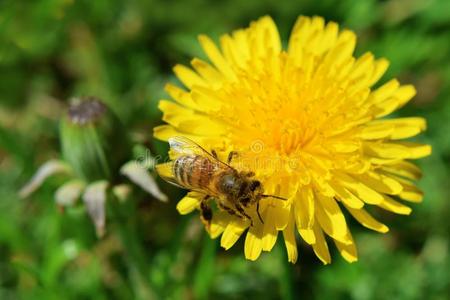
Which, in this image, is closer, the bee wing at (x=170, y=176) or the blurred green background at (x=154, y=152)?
the bee wing at (x=170, y=176)

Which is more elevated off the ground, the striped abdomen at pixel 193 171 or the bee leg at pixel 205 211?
the striped abdomen at pixel 193 171

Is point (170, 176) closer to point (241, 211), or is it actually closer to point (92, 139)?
point (241, 211)

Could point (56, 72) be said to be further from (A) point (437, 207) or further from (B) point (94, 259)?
(A) point (437, 207)

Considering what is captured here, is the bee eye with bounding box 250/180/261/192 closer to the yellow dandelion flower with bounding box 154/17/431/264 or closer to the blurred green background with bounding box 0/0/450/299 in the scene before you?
the yellow dandelion flower with bounding box 154/17/431/264

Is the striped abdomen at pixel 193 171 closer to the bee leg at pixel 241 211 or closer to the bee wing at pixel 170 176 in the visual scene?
the bee wing at pixel 170 176

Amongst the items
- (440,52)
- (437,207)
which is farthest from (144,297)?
(440,52)

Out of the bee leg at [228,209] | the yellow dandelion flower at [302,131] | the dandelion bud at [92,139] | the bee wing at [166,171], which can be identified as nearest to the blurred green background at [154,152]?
the dandelion bud at [92,139]
